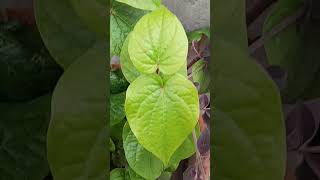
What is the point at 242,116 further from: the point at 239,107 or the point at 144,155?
the point at 144,155

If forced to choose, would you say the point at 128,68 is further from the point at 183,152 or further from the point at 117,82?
the point at 183,152

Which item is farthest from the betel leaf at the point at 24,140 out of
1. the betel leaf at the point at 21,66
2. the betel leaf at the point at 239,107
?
the betel leaf at the point at 239,107

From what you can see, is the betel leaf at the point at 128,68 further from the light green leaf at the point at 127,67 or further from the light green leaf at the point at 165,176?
the light green leaf at the point at 165,176

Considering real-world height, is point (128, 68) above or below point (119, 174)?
above

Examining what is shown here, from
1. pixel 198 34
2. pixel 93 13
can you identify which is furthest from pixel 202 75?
pixel 93 13

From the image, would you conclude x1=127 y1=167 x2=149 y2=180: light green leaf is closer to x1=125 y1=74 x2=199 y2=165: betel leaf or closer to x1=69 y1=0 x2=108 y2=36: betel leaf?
x1=125 y1=74 x2=199 y2=165: betel leaf
